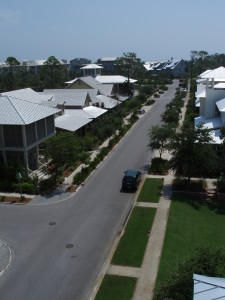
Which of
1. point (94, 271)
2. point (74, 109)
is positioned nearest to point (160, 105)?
point (74, 109)

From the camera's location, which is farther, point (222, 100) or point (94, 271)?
point (222, 100)

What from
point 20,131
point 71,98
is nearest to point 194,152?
point 20,131

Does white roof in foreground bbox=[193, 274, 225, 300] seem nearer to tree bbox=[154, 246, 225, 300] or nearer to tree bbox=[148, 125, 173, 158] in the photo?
tree bbox=[154, 246, 225, 300]

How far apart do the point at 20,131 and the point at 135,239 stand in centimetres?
1564

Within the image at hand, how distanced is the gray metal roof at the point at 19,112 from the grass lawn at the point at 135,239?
12.9 meters

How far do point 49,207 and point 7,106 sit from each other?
37.1 feet

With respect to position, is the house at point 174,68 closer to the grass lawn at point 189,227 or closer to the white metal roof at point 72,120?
the white metal roof at point 72,120

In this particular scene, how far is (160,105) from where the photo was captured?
80312 millimetres

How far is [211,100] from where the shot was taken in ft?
146

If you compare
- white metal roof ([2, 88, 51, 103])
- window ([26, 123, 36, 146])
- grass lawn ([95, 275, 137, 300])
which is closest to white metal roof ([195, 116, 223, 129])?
window ([26, 123, 36, 146])

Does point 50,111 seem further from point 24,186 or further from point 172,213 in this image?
point 172,213

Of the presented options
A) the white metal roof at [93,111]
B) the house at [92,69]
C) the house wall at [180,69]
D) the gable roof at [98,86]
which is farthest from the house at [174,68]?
the white metal roof at [93,111]

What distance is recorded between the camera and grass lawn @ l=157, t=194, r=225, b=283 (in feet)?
67.3

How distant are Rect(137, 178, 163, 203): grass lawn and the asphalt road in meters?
1.13
